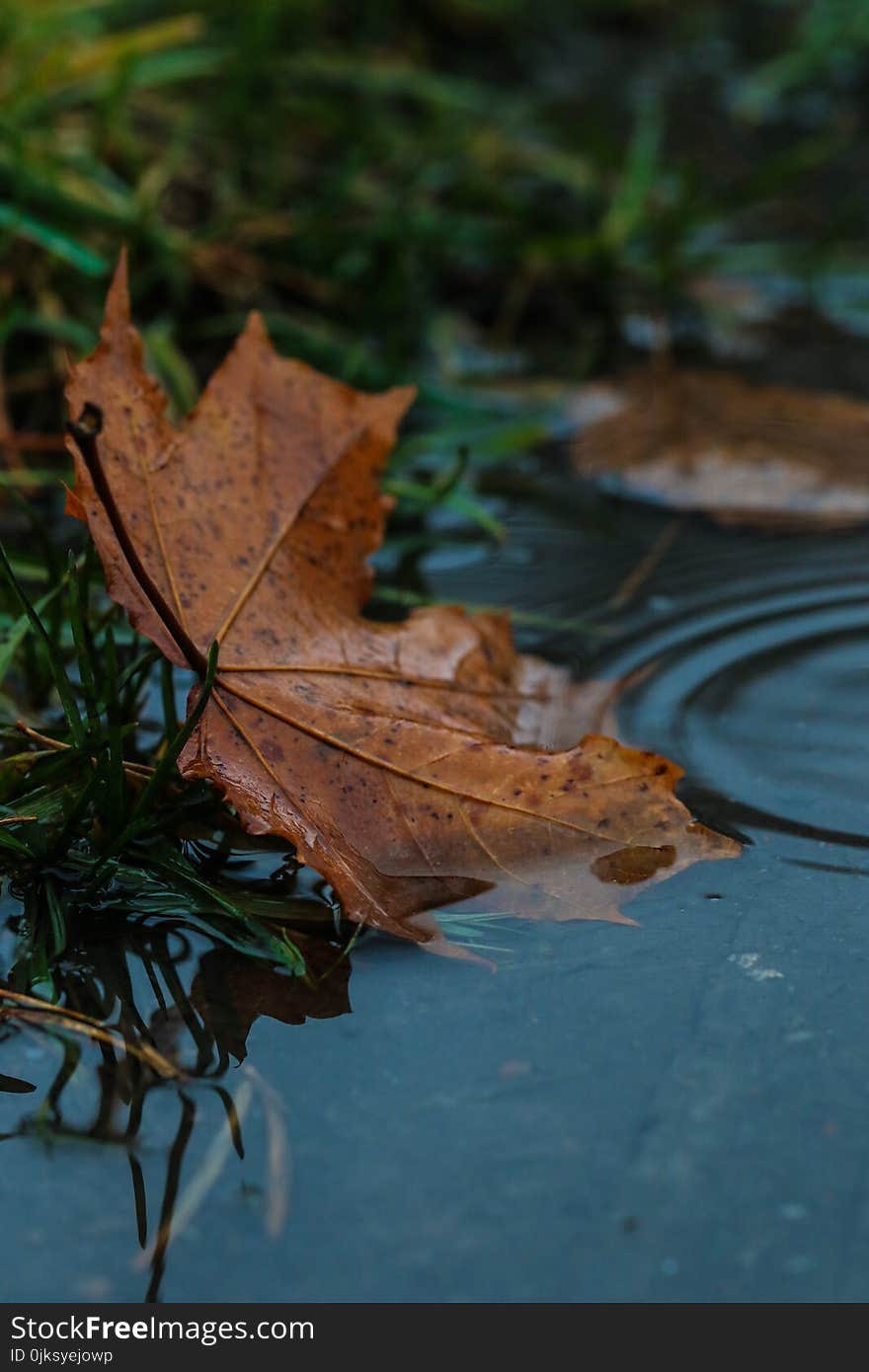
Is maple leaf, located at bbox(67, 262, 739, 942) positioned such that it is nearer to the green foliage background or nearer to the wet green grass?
the wet green grass

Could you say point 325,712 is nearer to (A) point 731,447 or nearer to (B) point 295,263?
(A) point 731,447

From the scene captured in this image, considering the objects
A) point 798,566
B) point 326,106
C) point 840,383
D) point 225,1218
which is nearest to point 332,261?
point 326,106

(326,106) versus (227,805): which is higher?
(326,106)

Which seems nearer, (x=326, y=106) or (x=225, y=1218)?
(x=225, y=1218)

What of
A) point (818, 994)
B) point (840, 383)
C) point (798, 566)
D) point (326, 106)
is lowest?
A: point (818, 994)

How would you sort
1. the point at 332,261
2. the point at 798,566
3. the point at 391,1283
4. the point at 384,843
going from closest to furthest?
the point at 391,1283
the point at 384,843
the point at 798,566
the point at 332,261

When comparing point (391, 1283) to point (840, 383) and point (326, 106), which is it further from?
point (326, 106)

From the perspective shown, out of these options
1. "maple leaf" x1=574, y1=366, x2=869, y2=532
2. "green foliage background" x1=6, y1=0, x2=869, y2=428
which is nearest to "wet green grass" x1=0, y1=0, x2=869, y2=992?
"green foliage background" x1=6, y1=0, x2=869, y2=428
